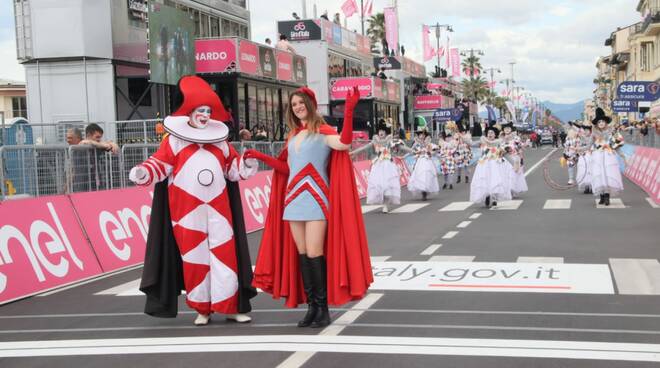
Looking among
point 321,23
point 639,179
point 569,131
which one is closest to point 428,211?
point 569,131

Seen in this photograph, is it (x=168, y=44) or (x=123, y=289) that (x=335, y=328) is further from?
(x=168, y=44)

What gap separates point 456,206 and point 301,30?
101 feet

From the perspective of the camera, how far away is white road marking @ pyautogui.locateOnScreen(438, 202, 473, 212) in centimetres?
1877

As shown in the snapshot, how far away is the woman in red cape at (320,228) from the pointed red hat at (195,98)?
24.1 inches

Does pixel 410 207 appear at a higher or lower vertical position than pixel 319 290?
lower

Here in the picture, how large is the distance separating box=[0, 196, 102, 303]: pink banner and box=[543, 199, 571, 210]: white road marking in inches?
416

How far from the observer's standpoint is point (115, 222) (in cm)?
1162

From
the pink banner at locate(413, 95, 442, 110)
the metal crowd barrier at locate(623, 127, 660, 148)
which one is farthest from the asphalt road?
the pink banner at locate(413, 95, 442, 110)

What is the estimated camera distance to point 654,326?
6.62 meters

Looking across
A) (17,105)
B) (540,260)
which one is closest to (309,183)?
(540,260)

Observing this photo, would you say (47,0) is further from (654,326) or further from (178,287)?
(654,326)

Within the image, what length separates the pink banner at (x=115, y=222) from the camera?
1107 centimetres

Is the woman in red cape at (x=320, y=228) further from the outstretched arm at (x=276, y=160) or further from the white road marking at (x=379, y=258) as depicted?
the white road marking at (x=379, y=258)

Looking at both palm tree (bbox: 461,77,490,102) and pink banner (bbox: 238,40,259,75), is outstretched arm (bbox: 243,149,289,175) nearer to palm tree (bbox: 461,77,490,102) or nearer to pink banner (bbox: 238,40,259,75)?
pink banner (bbox: 238,40,259,75)
